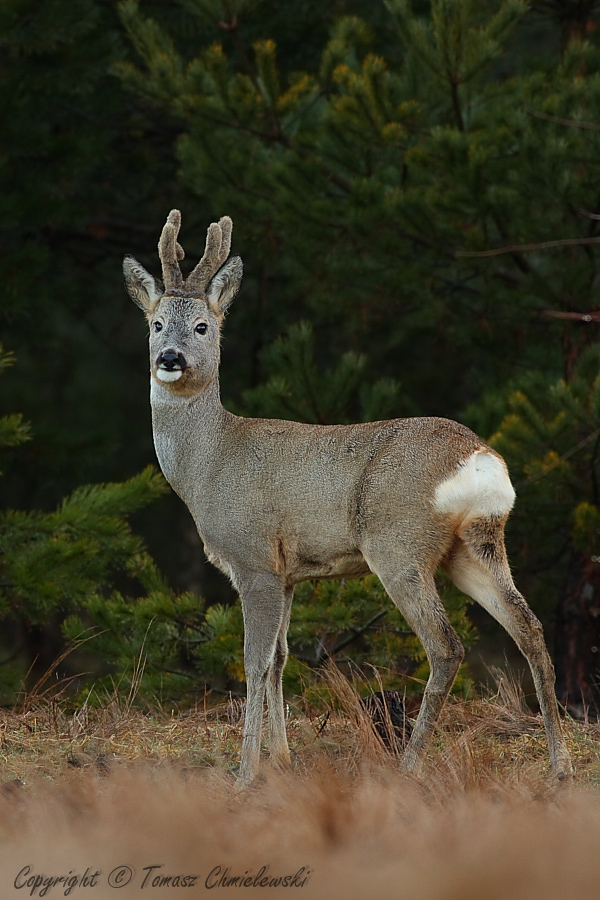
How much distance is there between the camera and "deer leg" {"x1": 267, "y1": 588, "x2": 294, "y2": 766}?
249 inches

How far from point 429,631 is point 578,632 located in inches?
171

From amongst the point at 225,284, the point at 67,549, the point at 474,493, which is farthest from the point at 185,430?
the point at 67,549

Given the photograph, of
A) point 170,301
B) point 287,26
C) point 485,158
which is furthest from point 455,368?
point 170,301

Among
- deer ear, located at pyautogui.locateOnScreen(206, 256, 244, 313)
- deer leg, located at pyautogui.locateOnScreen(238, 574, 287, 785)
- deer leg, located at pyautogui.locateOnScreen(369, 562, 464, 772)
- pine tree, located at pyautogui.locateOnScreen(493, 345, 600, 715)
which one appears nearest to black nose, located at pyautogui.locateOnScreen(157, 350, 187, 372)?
deer ear, located at pyautogui.locateOnScreen(206, 256, 244, 313)

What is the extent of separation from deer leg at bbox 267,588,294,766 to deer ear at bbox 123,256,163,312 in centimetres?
177

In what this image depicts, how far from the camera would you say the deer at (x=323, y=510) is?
5.94 meters

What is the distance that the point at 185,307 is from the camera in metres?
6.65

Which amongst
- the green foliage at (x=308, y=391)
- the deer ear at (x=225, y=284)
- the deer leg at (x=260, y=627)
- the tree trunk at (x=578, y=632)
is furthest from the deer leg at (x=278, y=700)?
the tree trunk at (x=578, y=632)

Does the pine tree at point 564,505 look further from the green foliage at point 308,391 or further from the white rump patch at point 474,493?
the white rump patch at point 474,493

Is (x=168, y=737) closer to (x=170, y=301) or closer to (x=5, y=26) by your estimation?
(x=170, y=301)

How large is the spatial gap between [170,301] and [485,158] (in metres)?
3.36

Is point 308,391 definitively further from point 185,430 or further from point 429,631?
point 429,631

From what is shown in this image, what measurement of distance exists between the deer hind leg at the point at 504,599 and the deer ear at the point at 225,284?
189 centimetres

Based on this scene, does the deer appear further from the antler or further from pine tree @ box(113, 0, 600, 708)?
pine tree @ box(113, 0, 600, 708)
